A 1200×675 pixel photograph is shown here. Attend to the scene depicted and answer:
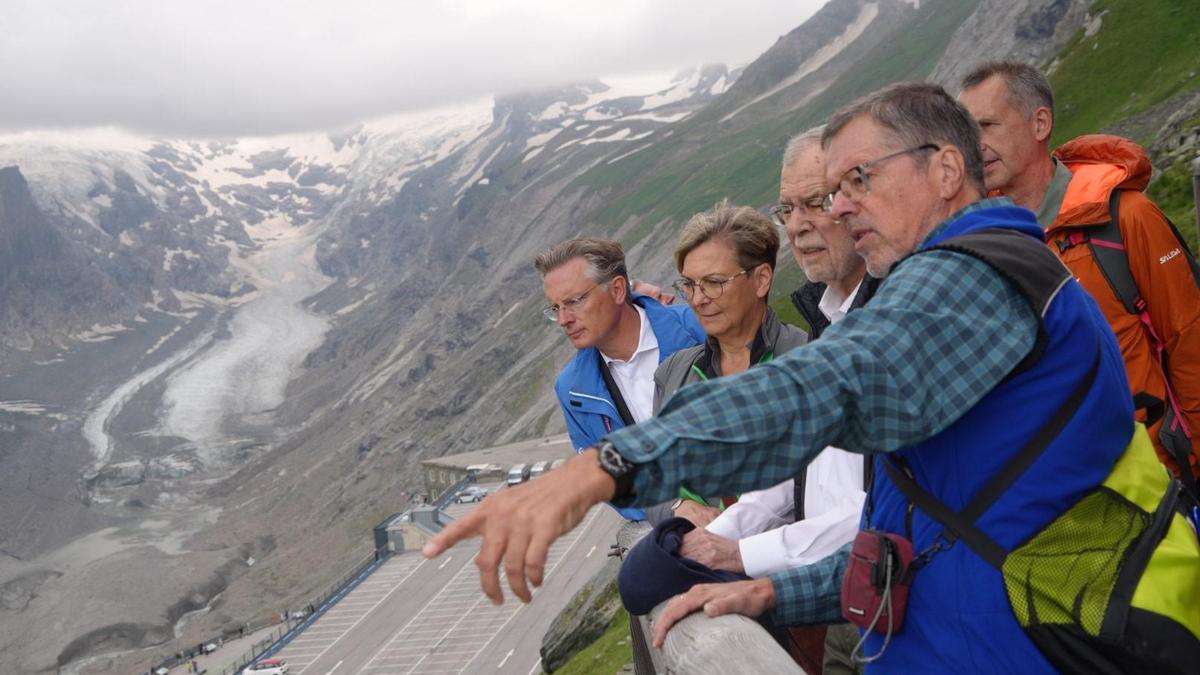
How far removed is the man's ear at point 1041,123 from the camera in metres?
5.74

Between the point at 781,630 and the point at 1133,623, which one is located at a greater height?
the point at 1133,623

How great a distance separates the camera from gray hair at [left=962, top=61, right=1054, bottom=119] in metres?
5.74

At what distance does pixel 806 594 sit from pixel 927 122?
1.77 m

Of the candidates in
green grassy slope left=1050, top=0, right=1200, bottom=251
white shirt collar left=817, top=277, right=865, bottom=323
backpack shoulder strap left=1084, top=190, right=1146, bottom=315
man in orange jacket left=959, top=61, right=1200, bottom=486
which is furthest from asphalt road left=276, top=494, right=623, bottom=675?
backpack shoulder strap left=1084, top=190, right=1146, bottom=315

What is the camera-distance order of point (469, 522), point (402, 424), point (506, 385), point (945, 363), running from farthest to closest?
1. point (402, 424)
2. point (506, 385)
3. point (945, 363)
4. point (469, 522)

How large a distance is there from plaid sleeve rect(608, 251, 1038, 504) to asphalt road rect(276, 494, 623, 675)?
4147 centimetres

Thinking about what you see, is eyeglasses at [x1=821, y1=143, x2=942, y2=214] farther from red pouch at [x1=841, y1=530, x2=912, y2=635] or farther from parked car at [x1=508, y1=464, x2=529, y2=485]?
parked car at [x1=508, y1=464, x2=529, y2=485]

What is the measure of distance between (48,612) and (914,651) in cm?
12262

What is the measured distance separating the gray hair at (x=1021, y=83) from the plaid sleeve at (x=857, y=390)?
3734 millimetres

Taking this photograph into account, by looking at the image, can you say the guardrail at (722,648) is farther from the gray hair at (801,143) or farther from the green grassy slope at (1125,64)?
the green grassy slope at (1125,64)

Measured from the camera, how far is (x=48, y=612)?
345ft

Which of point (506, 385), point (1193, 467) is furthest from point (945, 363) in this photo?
point (506, 385)

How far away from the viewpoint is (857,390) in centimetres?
237

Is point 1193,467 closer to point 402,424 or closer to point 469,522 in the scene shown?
point 469,522
